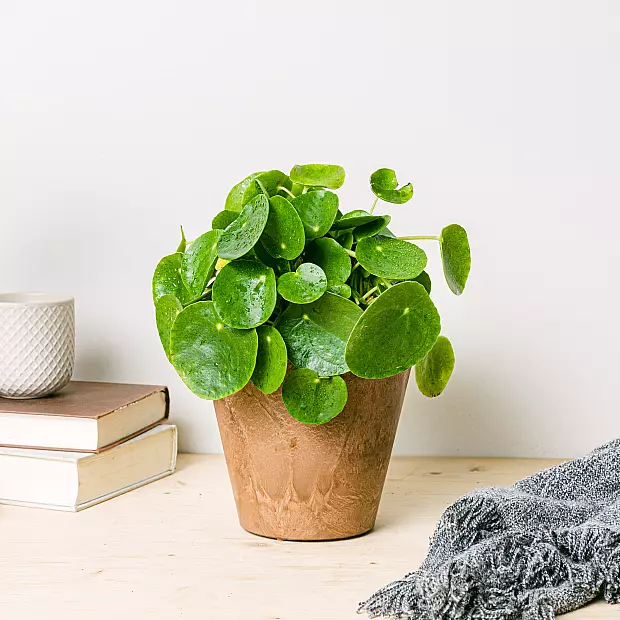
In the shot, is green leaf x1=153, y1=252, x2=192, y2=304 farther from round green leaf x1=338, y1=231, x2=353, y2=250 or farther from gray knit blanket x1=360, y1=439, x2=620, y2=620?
gray knit blanket x1=360, y1=439, x2=620, y2=620

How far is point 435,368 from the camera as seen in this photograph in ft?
2.93

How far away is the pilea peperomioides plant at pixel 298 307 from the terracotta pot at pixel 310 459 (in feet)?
0.15

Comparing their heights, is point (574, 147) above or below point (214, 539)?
above

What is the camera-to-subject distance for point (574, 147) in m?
1.19

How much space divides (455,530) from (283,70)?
723mm

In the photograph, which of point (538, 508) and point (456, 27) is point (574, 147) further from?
point (538, 508)

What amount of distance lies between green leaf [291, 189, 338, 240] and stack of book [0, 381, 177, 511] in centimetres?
37

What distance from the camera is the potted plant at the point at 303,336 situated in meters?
0.77

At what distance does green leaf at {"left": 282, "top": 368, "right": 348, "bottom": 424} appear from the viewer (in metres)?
0.78

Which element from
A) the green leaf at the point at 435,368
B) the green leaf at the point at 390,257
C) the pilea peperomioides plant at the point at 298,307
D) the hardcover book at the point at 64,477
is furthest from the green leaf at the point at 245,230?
the hardcover book at the point at 64,477

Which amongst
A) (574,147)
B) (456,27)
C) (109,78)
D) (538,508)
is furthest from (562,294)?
(109,78)

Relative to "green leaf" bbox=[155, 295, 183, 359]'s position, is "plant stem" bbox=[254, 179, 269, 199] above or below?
above

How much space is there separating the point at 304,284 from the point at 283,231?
0.19ft

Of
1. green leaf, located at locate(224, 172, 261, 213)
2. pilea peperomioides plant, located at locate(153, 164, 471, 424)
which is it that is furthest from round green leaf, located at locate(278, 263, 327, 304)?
green leaf, located at locate(224, 172, 261, 213)
